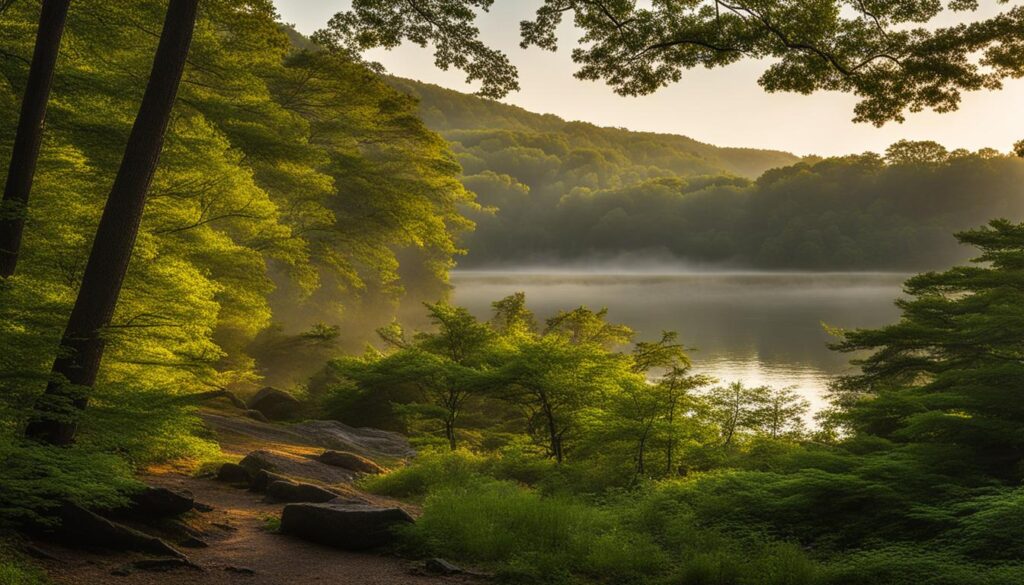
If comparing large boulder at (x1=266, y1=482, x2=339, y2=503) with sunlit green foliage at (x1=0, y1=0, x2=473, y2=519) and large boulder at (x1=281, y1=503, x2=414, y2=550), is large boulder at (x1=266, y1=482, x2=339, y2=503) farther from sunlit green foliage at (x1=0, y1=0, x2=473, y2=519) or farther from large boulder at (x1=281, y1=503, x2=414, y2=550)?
large boulder at (x1=281, y1=503, x2=414, y2=550)

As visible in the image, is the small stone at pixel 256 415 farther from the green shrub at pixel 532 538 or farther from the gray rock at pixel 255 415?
the green shrub at pixel 532 538

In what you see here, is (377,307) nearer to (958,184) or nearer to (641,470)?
(641,470)

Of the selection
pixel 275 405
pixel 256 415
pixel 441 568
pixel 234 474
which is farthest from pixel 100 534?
pixel 275 405

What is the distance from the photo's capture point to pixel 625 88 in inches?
421

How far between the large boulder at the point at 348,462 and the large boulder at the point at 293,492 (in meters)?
3.06

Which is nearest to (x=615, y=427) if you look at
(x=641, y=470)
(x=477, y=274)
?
(x=641, y=470)

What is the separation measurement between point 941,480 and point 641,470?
476 cm

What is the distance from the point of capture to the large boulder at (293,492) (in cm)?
1012

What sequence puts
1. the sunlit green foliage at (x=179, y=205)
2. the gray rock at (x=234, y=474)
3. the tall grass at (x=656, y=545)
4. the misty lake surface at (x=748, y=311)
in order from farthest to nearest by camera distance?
the misty lake surface at (x=748, y=311) < the gray rock at (x=234, y=474) < the tall grass at (x=656, y=545) < the sunlit green foliage at (x=179, y=205)

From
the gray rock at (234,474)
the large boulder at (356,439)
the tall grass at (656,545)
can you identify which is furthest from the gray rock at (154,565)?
the large boulder at (356,439)

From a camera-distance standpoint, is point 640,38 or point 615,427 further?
point 615,427

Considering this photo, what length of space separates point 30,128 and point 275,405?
1314 cm

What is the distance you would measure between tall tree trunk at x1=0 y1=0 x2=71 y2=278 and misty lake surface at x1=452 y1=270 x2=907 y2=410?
10.8 m

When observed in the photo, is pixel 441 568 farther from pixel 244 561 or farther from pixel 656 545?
pixel 656 545
